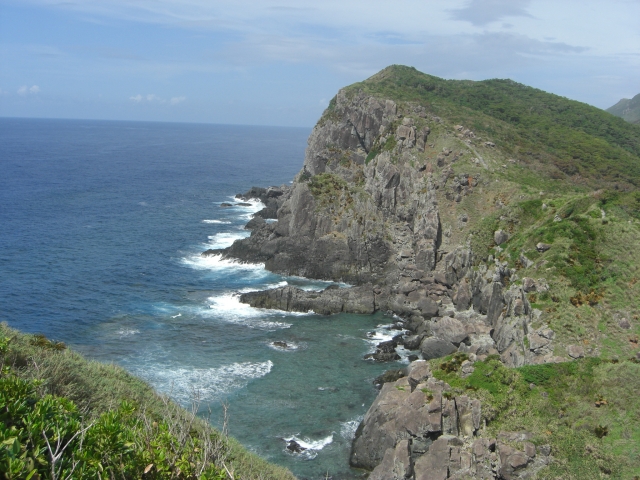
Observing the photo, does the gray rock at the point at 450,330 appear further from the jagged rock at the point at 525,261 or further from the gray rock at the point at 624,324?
the gray rock at the point at 624,324

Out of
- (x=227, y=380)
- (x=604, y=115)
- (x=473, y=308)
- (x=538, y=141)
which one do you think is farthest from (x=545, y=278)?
(x=604, y=115)

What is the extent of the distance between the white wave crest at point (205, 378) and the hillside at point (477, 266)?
1163 centimetres

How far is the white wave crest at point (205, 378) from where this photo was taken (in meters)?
39.8

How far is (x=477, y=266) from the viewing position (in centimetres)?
5578

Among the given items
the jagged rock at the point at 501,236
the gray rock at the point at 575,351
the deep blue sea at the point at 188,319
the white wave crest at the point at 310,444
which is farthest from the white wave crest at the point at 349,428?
the jagged rock at the point at 501,236

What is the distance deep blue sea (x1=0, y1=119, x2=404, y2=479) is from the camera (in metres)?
38.0

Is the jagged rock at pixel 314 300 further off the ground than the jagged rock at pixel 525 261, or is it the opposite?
the jagged rock at pixel 525 261

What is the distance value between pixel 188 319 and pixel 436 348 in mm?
25862

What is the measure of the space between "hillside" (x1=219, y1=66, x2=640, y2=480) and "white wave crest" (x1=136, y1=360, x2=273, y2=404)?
11.6 metres

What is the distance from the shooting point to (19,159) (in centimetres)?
15788

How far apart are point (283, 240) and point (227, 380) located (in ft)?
103

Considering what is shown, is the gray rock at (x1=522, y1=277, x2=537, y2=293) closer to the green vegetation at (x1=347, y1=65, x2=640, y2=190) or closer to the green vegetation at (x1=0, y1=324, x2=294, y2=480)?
the green vegetation at (x1=0, y1=324, x2=294, y2=480)

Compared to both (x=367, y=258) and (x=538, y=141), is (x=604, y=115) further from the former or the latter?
(x=367, y=258)

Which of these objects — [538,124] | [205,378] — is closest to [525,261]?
[205,378]
